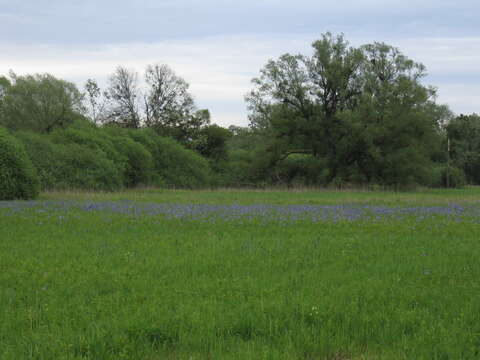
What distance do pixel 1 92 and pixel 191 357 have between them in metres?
80.9

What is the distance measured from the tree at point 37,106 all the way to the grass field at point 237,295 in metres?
60.0

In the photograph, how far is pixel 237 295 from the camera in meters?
6.49

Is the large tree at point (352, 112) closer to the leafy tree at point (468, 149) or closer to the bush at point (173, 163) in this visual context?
the bush at point (173, 163)

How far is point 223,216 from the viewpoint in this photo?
16.5 meters

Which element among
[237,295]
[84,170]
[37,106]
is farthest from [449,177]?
[237,295]

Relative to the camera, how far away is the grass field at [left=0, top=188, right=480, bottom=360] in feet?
16.1

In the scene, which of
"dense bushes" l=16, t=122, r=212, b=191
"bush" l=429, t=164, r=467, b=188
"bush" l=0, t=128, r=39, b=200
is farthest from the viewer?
"bush" l=429, t=164, r=467, b=188

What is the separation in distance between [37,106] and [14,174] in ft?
153

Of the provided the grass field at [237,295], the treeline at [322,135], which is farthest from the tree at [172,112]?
the grass field at [237,295]

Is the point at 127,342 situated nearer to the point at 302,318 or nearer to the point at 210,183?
the point at 302,318

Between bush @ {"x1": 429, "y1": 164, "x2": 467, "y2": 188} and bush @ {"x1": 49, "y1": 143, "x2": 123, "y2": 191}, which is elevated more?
bush @ {"x1": 49, "y1": 143, "x2": 123, "y2": 191}

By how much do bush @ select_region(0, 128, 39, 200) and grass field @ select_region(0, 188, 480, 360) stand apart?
13.3m

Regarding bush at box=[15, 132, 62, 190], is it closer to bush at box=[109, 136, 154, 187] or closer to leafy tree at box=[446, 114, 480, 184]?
bush at box=[109, 136, 154, 187]

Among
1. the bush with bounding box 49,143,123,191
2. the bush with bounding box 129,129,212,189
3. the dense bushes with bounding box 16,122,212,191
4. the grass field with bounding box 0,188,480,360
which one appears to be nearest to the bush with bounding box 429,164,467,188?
the dense bushes with bounding box 16,122,212,191
